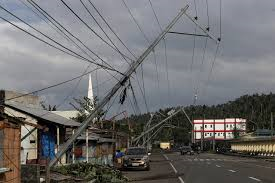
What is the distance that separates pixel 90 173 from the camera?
28.6 meters

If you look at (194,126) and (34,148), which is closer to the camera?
(34,148)

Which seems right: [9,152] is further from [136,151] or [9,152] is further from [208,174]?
[136,151]

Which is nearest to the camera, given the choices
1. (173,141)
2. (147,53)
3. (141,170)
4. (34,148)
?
(34,148)

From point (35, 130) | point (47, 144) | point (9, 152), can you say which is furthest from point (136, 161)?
point (9, 152)

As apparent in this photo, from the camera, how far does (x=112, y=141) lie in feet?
177

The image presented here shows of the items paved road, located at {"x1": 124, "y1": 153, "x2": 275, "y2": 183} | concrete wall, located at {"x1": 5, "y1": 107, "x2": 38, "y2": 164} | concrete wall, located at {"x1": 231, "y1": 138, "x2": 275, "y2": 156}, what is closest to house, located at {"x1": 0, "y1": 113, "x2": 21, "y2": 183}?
concrete wall, located at {"x1": 5, "y1": 107, "x2": 38, "y2": 164}

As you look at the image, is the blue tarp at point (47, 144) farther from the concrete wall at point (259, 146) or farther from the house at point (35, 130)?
the concrete wall at point (259, 146)

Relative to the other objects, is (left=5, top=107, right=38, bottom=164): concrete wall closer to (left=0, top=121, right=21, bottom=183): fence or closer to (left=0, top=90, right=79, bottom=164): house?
(left=0, top=90, right=79, bottom=164): house

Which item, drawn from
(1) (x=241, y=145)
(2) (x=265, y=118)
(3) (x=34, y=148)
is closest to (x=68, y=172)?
(3) (x=34, y=148)

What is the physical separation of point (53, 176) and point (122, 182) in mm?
4331

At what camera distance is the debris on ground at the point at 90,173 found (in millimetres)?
27719

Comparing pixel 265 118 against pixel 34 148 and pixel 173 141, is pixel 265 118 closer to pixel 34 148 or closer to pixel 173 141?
pixel 173 141

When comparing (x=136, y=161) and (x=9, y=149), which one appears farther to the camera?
(x=136, y=161)

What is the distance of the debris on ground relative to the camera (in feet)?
90.9
